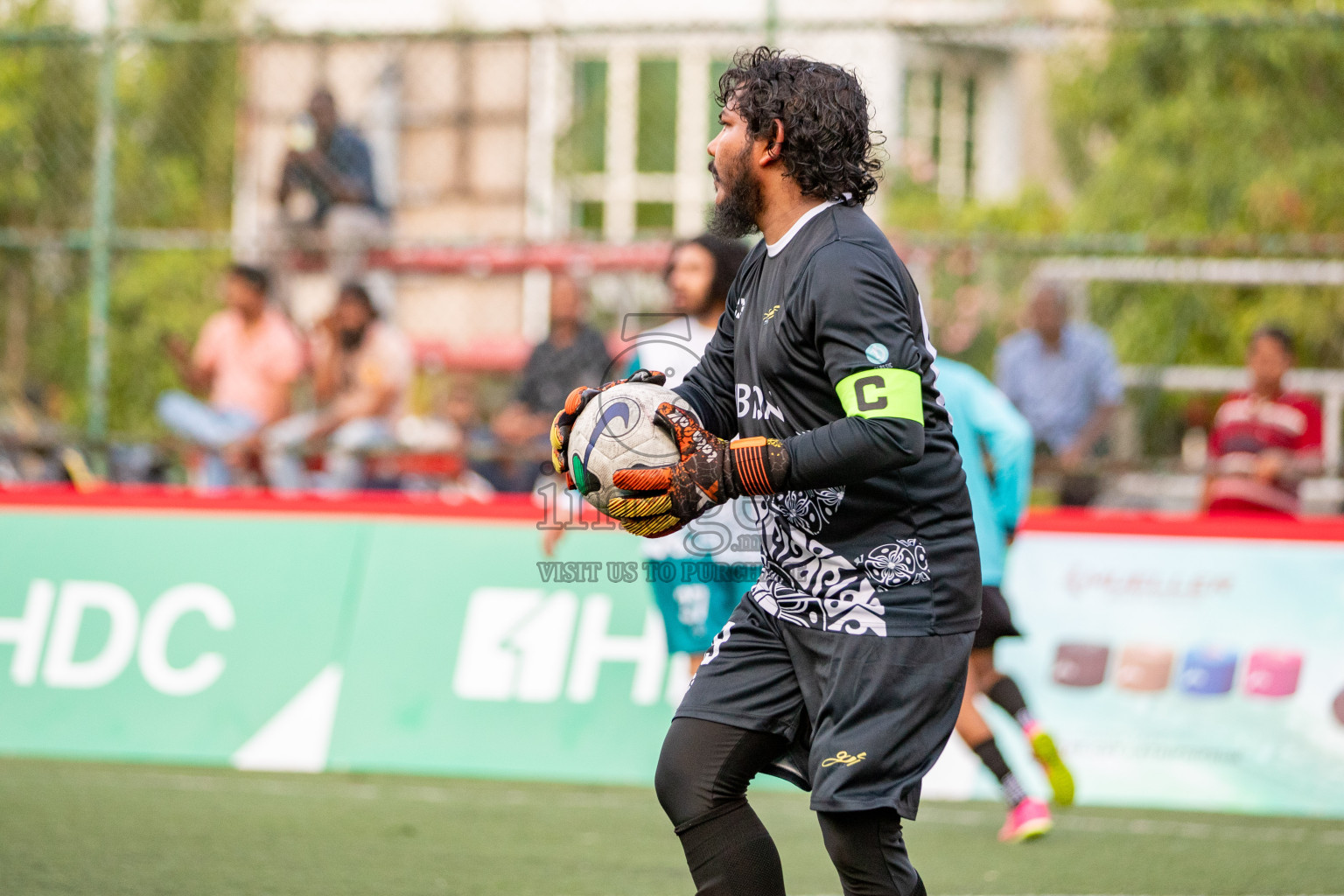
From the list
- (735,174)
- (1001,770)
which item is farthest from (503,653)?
(735,174)

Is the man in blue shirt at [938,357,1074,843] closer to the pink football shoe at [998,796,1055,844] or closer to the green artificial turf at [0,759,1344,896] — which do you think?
the pink football shoe at [998,796,1055,844]

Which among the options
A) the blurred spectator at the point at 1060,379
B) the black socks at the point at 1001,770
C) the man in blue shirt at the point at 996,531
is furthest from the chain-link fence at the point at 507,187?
the black socks at the point at 1001,770

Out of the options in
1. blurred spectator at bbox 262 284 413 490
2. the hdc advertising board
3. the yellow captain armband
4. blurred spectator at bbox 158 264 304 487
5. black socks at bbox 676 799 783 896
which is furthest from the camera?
blurred spectator at bbox 158 264 304 487

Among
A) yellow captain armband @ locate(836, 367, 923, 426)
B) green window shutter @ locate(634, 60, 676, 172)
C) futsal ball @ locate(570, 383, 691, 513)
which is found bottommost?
futsal ball @ locate(570, 383, 691, 513)

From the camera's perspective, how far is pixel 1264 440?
8.60 m

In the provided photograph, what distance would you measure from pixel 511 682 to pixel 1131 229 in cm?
1032

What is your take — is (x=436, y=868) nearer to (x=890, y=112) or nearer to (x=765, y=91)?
(x=765, y=91)

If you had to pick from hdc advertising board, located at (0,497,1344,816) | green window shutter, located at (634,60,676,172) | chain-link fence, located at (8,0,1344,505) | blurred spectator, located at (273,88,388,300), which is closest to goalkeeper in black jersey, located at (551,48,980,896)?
hdc advertising board, located at (0,497,1344,816)

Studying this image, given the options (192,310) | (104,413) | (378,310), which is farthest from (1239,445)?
(192,310)

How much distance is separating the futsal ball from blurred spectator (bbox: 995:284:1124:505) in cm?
597

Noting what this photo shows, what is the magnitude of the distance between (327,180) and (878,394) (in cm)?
770

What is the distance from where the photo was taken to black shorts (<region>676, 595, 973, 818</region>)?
3.30 metres

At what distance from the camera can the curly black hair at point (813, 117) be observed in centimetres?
342

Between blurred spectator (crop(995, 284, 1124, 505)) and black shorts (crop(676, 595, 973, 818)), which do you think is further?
blurred spectator (crop(995, 284, 1124, 505))
